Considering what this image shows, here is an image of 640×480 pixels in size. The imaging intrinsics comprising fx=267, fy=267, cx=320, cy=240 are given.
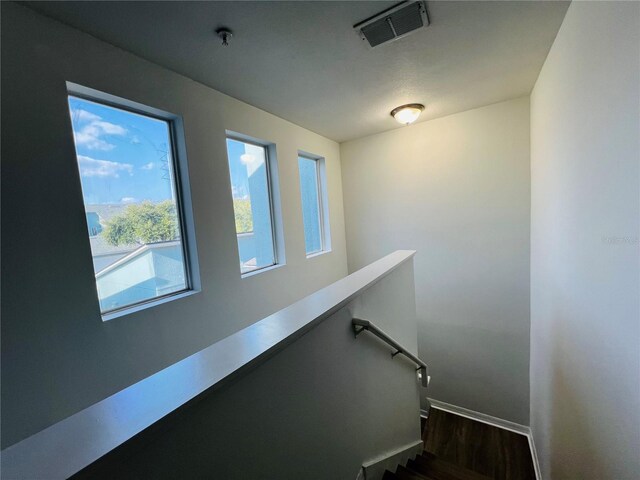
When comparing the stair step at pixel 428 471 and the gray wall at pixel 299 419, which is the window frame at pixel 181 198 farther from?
the stair step at pixel 428 471

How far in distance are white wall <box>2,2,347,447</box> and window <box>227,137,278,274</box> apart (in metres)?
0.49

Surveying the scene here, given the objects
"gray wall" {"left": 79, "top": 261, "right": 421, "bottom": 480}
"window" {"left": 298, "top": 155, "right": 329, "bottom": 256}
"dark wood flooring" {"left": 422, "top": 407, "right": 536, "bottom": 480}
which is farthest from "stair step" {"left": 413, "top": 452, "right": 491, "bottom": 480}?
"window" {"left": 298, "top": 155, "right": 329, "bottom": 256}

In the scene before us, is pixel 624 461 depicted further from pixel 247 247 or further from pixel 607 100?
pixel 247 247

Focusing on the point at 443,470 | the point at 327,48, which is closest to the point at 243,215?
the point at 327,48

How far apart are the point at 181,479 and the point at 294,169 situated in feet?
8.65

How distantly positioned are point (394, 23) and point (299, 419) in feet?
6.56

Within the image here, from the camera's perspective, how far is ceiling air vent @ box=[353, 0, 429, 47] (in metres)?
1.38

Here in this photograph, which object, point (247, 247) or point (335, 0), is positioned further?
point (247, 247)

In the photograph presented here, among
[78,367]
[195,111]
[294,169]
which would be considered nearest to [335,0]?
[195,111]

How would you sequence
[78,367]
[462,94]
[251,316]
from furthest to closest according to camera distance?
[462,94], [251,316], [78,367]

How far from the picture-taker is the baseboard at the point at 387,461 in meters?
1.54

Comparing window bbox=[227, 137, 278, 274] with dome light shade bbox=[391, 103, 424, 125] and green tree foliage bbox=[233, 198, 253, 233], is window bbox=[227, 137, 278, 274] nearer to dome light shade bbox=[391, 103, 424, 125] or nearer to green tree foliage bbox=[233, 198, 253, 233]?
green tree foliage bbox=[233, 198, 253, 233]

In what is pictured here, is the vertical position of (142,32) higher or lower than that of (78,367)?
higher

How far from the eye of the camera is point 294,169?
290 centimetres
